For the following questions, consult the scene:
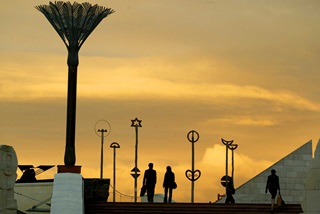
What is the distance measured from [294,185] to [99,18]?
605 inches

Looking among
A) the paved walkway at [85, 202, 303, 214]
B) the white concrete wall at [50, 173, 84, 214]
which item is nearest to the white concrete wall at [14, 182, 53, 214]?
the white concrete wall at [50, 173, 84, 214]

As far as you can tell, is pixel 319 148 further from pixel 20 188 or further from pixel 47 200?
pixel 20 188

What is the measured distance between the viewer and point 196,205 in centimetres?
3894

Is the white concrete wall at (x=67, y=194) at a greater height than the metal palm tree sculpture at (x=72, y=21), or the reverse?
the metal palm tree sculpture at (x=72, y=21)

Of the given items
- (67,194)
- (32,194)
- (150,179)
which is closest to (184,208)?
(150,179)

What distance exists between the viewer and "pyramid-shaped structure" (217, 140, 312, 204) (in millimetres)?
53219

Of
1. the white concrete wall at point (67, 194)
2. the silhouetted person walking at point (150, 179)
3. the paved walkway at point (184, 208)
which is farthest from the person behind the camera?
the silhouetted person walking at point (150, 179)

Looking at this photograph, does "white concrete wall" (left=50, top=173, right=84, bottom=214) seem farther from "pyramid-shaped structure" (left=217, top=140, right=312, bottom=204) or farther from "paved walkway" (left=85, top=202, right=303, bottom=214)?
"pyramid-shaped structure" (left=217, top=140, right=312, bottom=204)

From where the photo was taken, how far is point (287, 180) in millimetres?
53469

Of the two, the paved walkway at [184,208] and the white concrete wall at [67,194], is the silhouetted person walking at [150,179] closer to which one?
the paved walkway at [184,208]

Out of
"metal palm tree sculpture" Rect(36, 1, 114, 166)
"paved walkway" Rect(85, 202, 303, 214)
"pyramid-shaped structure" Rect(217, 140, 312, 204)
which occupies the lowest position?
"paved walkway" Rect(85, 202, 303, 214)

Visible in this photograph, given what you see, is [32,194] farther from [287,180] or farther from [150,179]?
[287,180]

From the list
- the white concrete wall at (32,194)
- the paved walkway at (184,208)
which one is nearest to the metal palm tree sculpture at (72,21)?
the white concrete wall at (32,194)

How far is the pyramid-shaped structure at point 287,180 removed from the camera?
175 feet
